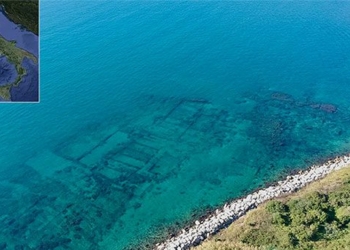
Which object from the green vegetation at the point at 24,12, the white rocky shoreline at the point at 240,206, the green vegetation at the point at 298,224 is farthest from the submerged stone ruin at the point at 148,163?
the green vegetation at the point at 24,12

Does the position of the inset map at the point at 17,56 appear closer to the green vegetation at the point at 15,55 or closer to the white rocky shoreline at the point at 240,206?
the green vegetation at the point at 15,55

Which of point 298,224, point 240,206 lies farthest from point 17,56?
point 240,206

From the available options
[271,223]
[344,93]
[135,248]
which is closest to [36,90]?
[135,248]

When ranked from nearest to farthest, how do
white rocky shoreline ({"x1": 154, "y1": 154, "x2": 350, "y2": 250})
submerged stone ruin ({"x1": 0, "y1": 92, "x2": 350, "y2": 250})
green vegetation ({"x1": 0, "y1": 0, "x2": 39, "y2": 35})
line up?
green vegetation ({"x1": 0, "y1": 0, "x2": 39, "y2": 35})
white rocky shoreline ({"x1": 154, "y1": 154, "x2": 350, "y2": 250})
submerged stone ruin ({"x1": 0, "y1": 92, "x2": 350, "y2": 250})

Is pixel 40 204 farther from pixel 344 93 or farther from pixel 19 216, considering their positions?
pixel 344 93

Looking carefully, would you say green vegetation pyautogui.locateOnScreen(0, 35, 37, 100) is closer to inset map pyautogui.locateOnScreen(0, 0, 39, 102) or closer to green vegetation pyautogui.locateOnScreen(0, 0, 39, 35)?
inset map pyautogui.locateOnScreen(0, 0, 39, 102)

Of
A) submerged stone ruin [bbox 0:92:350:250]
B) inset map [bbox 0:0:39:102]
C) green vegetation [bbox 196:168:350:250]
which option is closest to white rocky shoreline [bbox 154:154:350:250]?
submerged stone ruin [bbox 0:92:350:250]
